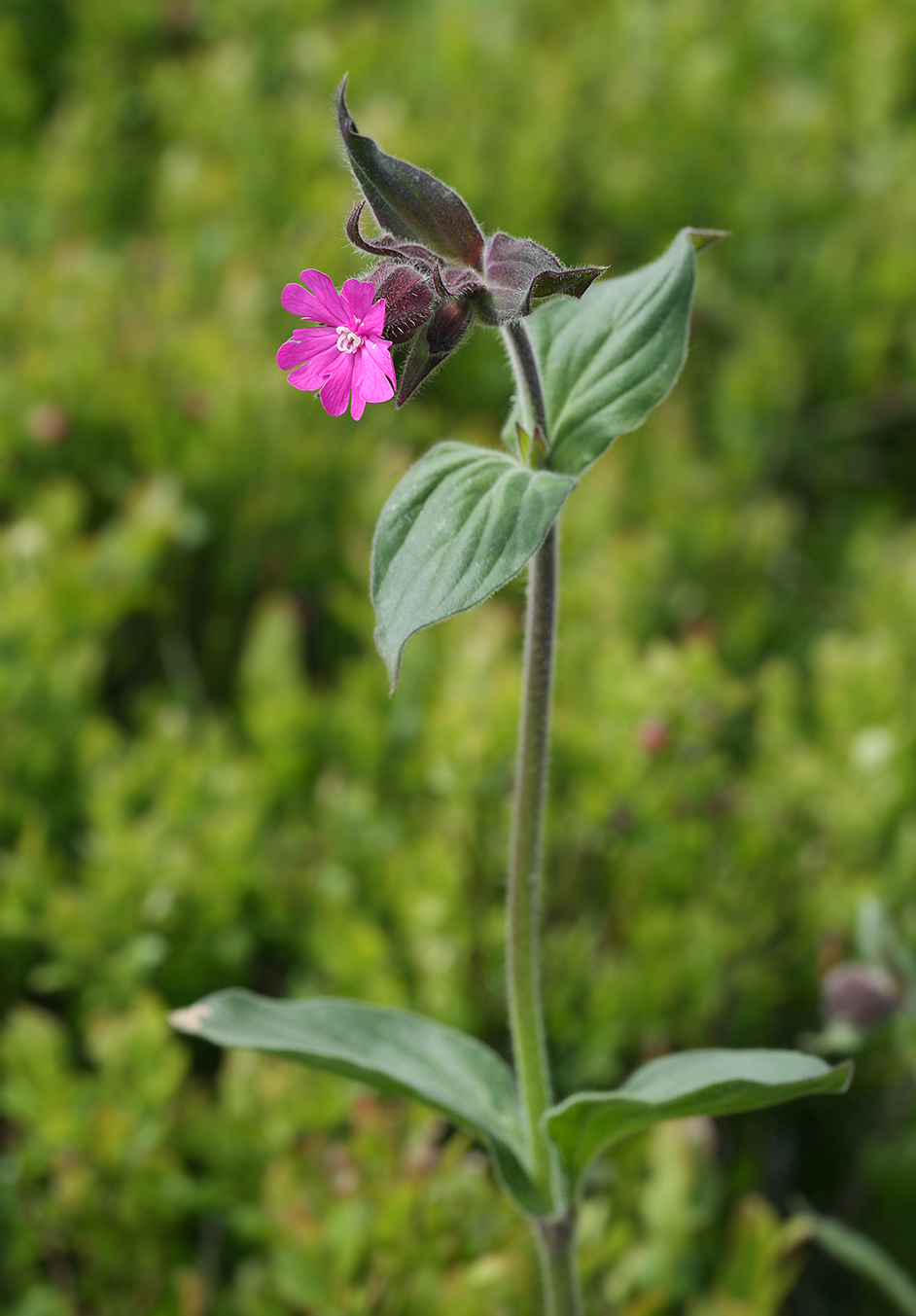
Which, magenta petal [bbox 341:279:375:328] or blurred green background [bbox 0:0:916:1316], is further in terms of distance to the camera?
blurred green background [bbox 0:0:916:1316]

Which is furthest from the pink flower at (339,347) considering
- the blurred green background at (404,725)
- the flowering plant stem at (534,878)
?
the blurred green background at (404,725)

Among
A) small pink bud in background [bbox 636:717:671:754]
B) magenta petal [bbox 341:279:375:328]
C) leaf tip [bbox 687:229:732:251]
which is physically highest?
leaf tip [bbox 687:229:732:251]


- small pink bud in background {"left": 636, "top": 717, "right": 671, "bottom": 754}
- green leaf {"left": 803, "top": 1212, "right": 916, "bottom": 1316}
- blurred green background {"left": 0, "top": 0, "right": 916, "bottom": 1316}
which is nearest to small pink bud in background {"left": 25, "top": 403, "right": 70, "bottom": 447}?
blurred green background {"left": 0, "top": 0, "right": 916, "bottom": 1316}

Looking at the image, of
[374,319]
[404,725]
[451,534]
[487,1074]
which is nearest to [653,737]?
[404,725]

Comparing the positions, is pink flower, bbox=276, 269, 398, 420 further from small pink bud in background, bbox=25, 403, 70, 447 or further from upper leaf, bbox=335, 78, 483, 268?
small pink bud in background, bbox=25, 403, 70, 447

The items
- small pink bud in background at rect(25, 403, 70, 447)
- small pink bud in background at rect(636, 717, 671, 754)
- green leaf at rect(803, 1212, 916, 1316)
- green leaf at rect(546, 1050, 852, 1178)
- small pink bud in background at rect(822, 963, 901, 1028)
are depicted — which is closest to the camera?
green leaf at rect(546, 1050, 852, 1178)

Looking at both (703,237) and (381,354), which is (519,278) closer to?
(381,354)

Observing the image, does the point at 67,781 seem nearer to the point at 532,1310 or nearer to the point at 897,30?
the point at 532,1310

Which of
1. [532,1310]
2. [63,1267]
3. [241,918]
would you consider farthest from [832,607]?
[63,1267]
